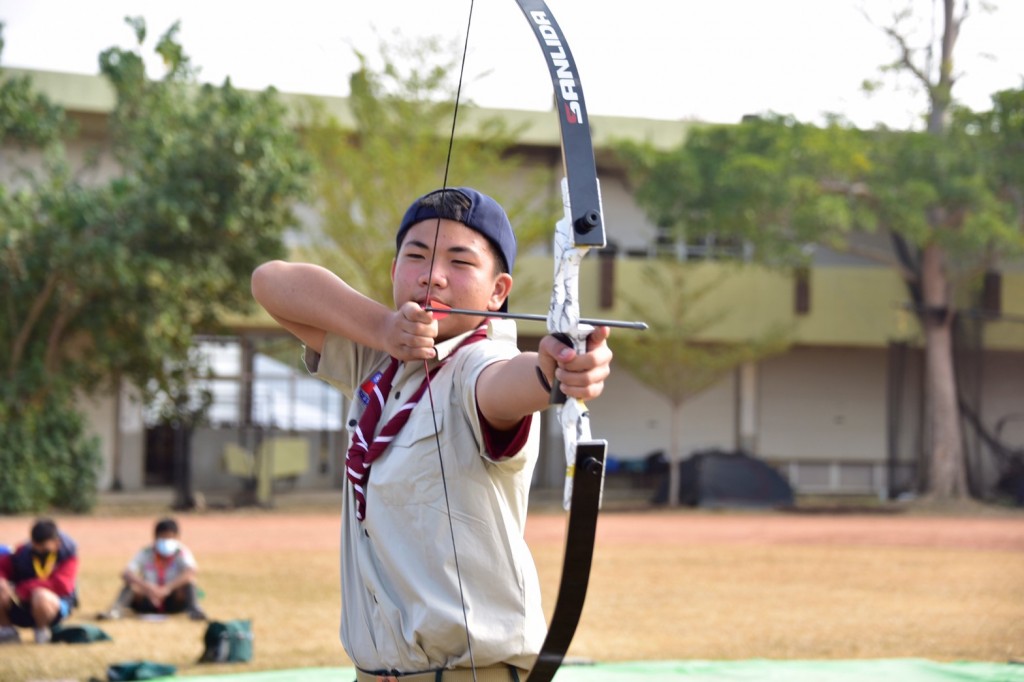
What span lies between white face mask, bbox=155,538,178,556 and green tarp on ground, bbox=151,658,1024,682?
3.05 metres

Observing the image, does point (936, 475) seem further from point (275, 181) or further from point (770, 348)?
point (275, 181)

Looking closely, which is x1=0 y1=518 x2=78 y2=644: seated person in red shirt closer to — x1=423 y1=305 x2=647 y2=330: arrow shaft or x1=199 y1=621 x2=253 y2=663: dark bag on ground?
x1=199 y1=621 x2=253 y2=663: dark bag on ground

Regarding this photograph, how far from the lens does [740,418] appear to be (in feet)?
80.5

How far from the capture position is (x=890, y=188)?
18516 millimetres

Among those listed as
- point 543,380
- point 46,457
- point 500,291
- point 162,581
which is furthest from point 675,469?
point 543,380

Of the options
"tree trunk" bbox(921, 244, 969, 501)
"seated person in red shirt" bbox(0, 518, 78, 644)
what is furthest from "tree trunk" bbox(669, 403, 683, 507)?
"seated person in red shirt" bbox(0, 518, 78, 644)

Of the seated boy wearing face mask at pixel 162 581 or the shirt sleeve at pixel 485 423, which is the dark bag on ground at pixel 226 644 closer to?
the seated boy wearing face mask at pixel 162 581

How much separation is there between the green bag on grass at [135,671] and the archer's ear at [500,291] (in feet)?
14.0

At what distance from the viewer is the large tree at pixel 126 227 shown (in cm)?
1691

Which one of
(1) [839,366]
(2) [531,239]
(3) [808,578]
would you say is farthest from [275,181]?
(1) [839,366]

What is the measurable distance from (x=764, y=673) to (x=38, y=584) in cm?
454

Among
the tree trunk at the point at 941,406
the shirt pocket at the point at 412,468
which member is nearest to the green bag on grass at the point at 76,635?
the shirt pocket at the point at 412,468

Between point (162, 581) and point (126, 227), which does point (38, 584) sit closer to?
point (162, 581)

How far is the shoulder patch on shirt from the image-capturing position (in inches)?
96.0
